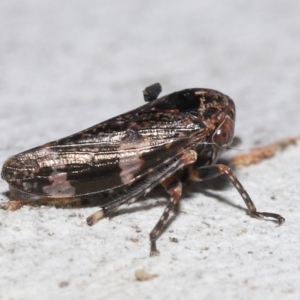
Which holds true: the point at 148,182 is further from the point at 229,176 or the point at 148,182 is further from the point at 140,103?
the point at 140,103

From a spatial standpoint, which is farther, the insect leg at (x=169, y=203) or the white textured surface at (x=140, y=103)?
the insect leg at (x=169, y=203)

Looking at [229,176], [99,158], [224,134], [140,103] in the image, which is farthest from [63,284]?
[140,103]

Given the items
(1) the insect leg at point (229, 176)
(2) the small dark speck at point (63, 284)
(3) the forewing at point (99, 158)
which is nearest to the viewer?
(2) the small dark speck at point (63, 284)

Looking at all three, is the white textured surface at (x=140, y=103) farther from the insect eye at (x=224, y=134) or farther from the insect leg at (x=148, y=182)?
the insect eye at (x=224, y=134)

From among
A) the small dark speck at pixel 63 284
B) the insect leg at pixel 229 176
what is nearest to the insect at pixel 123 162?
the insect leg at pixel 229 176

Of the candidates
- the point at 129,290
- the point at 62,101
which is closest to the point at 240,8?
the point at 62,101

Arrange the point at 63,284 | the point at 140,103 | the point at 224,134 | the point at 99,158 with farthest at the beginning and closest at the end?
1. the point at 140,103
2. the point at 224,134
3. the point at 99,158
4. the point at 63,284

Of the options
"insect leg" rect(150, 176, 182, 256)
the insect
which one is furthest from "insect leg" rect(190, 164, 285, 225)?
"insect leg" rect(150, 176, 182, 256)
